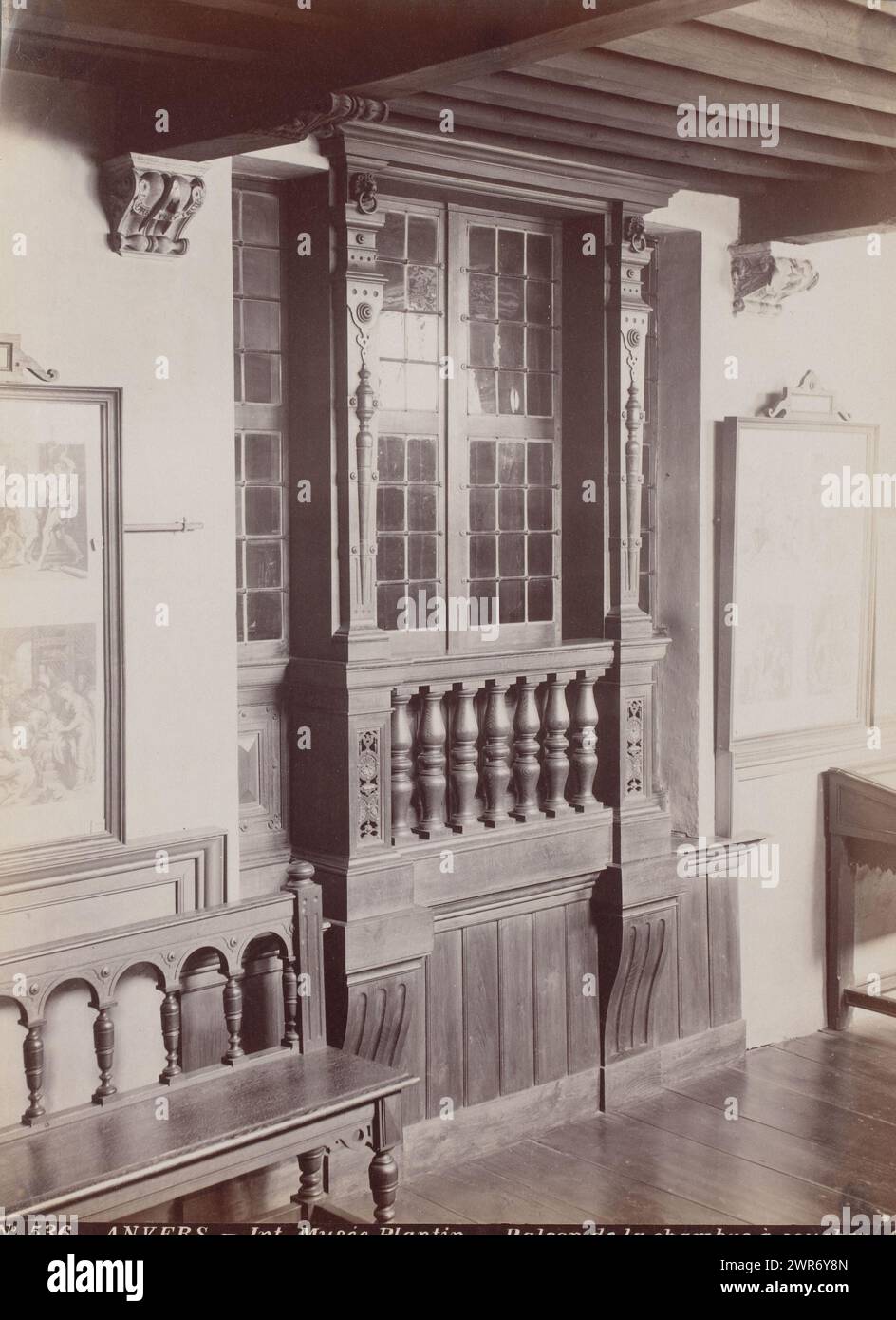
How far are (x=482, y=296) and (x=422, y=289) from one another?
0.27 metres

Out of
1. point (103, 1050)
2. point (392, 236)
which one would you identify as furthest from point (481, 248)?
point (103, 1050)

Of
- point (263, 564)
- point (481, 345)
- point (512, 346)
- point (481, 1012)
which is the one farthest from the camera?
point (512, 346)

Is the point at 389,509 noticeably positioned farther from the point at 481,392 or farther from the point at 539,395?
the point at 539,395

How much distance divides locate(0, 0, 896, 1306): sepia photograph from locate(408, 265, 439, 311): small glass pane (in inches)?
0.5

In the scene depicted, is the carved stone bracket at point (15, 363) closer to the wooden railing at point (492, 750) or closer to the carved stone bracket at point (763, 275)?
the wooden railing at point (492, 750)

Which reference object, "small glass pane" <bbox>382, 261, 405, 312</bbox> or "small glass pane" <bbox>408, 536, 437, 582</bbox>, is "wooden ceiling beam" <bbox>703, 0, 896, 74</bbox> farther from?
"small glass pane" <bbox>408, 536, 437, 582</bbox>

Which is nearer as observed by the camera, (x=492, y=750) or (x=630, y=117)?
(x=630, y=117)

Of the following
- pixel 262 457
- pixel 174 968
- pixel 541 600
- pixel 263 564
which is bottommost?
pixel 174 968

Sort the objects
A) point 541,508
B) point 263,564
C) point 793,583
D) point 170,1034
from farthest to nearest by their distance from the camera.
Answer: point 793,583, point 541,508, point 263,564, point 170,1034

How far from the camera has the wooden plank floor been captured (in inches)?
175

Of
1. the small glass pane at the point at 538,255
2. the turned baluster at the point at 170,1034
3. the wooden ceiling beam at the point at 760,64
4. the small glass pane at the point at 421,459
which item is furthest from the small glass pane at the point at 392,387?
the turned baluster at the point at 170,1034

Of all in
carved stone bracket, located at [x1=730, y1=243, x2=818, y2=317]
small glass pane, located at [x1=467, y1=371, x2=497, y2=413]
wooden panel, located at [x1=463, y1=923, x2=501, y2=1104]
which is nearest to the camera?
wooden panel, located at [x1=463, y1=923, x2=501, y2=1104]

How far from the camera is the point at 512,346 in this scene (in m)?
5.08

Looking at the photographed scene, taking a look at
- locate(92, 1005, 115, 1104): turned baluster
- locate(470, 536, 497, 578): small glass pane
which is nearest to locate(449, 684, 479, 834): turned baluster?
A: locate(470, 536, 497, 578): small glass pane
